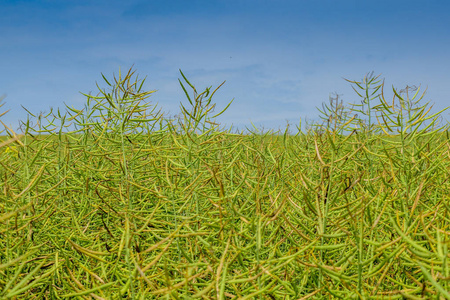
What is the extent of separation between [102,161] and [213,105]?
106cm

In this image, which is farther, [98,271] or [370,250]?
[98,271]

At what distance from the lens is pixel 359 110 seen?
2.92 m

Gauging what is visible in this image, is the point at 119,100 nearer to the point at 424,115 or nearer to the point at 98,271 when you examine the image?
the point at 98,271

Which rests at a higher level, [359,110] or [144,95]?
[359,110]

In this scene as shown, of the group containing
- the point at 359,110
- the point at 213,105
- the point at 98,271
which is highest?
the point at 359,110

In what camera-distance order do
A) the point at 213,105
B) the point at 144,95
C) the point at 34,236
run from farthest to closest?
the point at 34,236
the point at 144,95
the point at 213,105

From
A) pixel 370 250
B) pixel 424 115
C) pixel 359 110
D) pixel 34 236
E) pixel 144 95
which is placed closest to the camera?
pixel 370 250

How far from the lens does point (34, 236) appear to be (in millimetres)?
2240

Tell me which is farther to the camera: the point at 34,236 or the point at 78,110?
the point at 78,110

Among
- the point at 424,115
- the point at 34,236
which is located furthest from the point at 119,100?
the point at 424,115

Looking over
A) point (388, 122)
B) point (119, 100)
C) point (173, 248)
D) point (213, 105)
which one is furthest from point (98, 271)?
point (388, 122)

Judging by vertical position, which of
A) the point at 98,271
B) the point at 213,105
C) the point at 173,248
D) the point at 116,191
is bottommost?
the point at 98,271

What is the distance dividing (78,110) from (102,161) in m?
0.37

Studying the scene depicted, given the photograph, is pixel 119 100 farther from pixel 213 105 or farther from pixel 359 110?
pixel 359 110
